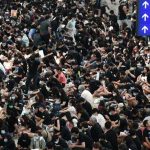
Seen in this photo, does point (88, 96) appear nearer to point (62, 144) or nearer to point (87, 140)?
point (87, 140)

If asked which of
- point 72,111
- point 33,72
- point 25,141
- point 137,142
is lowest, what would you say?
point 137,142

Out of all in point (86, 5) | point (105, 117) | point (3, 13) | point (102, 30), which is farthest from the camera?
point (86, 5)

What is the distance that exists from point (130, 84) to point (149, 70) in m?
2.17

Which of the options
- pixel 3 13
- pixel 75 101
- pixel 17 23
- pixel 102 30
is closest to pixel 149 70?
pixel 75 101

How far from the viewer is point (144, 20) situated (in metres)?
15.0

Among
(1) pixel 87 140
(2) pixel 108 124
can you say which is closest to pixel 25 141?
(1) pixel 87 140

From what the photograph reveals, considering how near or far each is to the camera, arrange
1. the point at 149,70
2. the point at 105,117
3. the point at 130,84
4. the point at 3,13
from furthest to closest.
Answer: the point at 3,13
the point at 149,70
the point at 130,84
the point at 105,117

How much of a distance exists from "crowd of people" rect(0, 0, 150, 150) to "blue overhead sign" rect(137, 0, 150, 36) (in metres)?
2.23

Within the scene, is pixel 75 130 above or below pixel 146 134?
above

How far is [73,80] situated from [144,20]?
18.5 ft

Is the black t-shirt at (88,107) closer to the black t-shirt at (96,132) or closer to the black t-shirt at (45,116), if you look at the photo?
the black t-shirt at (45,116)

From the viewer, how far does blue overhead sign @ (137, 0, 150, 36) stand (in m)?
15.0

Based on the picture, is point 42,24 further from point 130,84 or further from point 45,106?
point 45,106

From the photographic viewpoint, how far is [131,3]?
33.3 m
